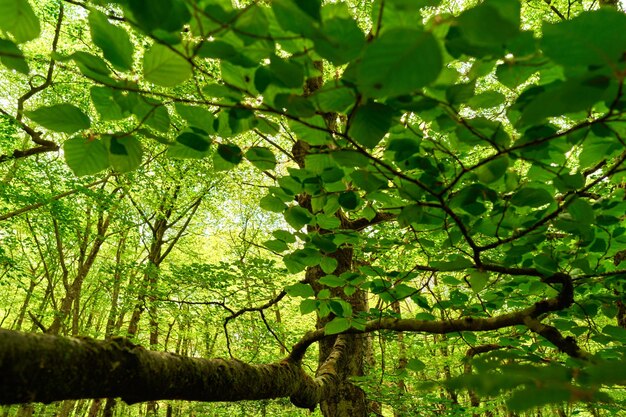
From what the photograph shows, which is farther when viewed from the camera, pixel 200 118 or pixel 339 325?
pixel 339 325

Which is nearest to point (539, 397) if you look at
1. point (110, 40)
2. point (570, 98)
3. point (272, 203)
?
point (570, 98)

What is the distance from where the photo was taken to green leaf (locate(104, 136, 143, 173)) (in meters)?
0.85

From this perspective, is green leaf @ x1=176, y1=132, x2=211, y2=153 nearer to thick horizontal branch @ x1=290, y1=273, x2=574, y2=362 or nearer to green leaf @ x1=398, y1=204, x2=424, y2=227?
green leaf @ x1=398, y1=204, x2=424, y2=227

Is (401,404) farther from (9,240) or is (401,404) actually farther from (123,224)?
(9,240)

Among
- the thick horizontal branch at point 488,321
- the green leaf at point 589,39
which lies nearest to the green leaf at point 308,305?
the thick horizontal branch at point 488,321

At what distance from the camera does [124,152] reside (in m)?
0.86

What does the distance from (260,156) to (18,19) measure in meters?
0.60

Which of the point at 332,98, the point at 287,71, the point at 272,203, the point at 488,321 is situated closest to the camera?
the point at 287,71

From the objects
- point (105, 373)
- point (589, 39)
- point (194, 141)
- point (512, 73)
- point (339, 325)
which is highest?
point (512, 73)

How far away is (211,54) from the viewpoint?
2.18ft

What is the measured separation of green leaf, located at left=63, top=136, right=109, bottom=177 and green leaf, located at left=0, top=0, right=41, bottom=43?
Result: 0.83 ft

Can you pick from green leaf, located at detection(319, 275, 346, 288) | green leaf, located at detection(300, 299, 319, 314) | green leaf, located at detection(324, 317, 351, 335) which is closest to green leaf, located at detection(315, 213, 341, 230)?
green leaf, located at detection(319, 275, 346, 288)

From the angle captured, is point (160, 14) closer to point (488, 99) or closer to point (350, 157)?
point (350, 157)

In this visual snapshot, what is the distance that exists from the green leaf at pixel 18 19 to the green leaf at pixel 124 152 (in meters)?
0.25
